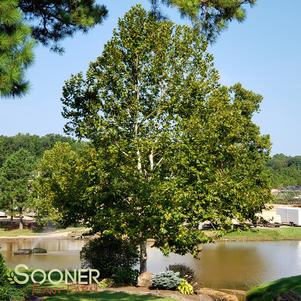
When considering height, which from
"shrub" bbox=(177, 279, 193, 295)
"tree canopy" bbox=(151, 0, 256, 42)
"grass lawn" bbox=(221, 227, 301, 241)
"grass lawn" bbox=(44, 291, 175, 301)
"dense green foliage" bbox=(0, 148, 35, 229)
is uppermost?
"tree canopy" bbox=(151, 0, 256, 42)

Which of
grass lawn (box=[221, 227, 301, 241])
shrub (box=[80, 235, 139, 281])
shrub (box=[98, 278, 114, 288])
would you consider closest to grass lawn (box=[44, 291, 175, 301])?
shrub (box=[98, 278, 114, 288])

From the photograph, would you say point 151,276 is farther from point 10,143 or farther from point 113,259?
point 10,143

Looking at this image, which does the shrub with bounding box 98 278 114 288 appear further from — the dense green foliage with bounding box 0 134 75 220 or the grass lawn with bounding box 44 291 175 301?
the dense green foliage with bounding box 0 134 75 220

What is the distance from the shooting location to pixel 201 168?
64.0 ft

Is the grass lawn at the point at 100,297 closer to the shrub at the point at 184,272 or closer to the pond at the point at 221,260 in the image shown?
the shrub at the point at 184,272

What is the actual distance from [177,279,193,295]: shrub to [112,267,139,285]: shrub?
1979 mm

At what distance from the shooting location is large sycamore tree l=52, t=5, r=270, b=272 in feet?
62.0

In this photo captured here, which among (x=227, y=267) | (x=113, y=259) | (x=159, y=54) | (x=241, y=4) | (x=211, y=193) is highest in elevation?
(x=159, y=54)

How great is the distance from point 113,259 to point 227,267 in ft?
43.8

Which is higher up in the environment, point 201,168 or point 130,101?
point 130,101

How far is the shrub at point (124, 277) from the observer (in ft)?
62.8

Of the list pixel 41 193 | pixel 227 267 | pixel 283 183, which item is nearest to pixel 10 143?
pixel 283 183

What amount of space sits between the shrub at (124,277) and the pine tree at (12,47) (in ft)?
38.3

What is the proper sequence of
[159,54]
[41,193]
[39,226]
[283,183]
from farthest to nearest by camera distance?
[283,183]
[39,226]
[41,193]
[159,54]
